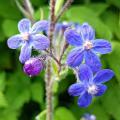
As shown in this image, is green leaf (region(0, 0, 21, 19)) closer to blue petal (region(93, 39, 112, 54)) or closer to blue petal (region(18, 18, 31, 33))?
blue petal (region(18, 18, 31, 33))

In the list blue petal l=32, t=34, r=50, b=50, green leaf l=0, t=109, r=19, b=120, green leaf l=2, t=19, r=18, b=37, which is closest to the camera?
blue petal l=32, t=34, r=50, b=50

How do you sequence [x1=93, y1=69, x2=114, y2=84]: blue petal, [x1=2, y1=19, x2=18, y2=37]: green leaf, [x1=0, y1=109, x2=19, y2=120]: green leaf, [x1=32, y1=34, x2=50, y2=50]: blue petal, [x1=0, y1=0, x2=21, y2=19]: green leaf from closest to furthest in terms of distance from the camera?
[x1=32, y1=34, x2=50, y2=50]: blue petal, [x1=93, y1=69, x2=114, y2=84]: blue petal, [x1=0, y1=109, x2=19, y2=120]: green leaf, [x1=2, y1=19, x2=18, y2=37]: green leaf, [x1=0, y1=0, x2=21, y2=19]: green leaf

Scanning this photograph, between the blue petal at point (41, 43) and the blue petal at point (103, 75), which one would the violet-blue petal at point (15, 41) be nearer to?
the blue petal at point (41, 43)

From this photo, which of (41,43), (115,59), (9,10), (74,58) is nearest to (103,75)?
(74,58)

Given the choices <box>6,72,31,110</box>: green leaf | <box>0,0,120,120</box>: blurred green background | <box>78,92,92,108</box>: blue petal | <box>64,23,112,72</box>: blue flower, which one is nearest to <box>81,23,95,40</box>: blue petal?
<box>64,23,112,72</box>: blue flower

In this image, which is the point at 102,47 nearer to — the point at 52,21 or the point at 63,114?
the point at 52,21

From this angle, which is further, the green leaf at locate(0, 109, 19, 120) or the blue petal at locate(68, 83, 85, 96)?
the green leaf at locate(0, 109, 19, 120)

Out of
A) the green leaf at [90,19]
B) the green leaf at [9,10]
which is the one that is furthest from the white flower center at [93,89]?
the green leaf at [9,10]
